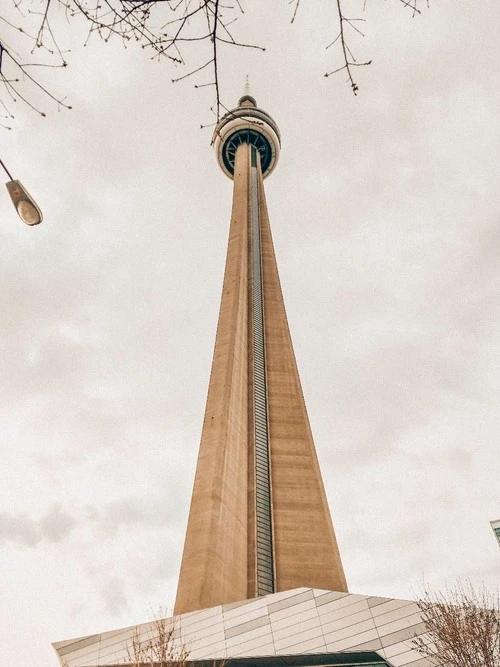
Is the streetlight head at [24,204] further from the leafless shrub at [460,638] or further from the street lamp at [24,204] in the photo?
the leafless shrub at [460,638]

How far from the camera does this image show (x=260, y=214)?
43.7 meters

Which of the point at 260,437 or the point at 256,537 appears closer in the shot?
the point at 256,537

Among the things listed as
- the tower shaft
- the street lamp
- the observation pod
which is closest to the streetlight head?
the street lamp

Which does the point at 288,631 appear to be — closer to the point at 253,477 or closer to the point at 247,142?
the point at 253,477

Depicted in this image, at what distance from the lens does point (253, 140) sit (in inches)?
2071

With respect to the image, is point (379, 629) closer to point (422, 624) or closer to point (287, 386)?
point (422, 624)

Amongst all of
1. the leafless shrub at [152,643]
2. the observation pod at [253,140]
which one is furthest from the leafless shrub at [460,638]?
the observation pod at [253,140]

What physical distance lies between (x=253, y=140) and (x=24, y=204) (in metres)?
51.9

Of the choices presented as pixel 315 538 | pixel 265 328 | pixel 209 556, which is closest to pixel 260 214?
pixel 265 328

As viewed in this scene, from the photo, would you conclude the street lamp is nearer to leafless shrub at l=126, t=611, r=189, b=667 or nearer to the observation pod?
leafless shrub at l=126, t=611, r=189, b=667

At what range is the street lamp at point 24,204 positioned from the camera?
378 centimetres

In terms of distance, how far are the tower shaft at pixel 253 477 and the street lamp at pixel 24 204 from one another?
1669cm

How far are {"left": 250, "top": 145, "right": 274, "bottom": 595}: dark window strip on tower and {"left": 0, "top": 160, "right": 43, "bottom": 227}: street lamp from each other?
69.6ft

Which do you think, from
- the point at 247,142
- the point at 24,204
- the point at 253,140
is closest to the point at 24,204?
the point at 24,204
